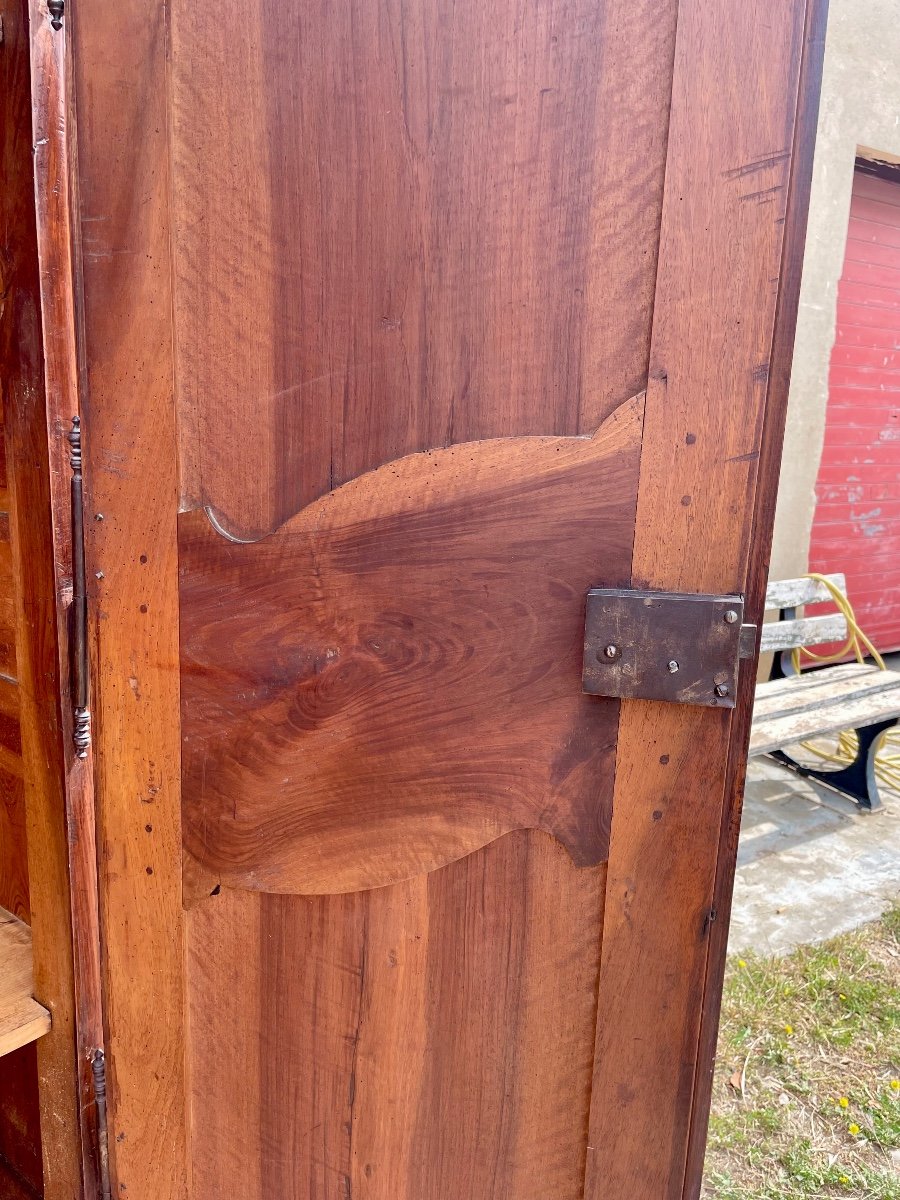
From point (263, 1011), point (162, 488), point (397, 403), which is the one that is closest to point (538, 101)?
point (397, 403)

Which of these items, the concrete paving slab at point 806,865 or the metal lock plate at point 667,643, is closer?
the metal lock plate at point 667,643

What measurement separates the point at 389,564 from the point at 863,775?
304cm

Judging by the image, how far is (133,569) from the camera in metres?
0.94

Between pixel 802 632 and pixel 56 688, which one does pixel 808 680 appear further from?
pixel 56 688

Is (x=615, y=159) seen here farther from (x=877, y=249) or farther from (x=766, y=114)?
(x=877, y=249)

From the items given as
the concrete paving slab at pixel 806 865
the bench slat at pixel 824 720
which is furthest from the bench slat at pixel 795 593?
the concrete paving slab at pixel 806 865

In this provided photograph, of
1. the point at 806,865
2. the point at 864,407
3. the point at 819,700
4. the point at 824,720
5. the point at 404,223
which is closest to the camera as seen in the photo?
the point at 404,223

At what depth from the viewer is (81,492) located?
0.91 meters

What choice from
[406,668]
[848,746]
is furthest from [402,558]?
[848,746]

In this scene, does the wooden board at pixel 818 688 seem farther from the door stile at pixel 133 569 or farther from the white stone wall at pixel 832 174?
the door stile at pixel 133 569

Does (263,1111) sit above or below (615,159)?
below

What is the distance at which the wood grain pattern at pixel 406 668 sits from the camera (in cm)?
90

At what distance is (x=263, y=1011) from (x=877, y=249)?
4679mm

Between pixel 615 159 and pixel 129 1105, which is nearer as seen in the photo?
pixel 615 159
